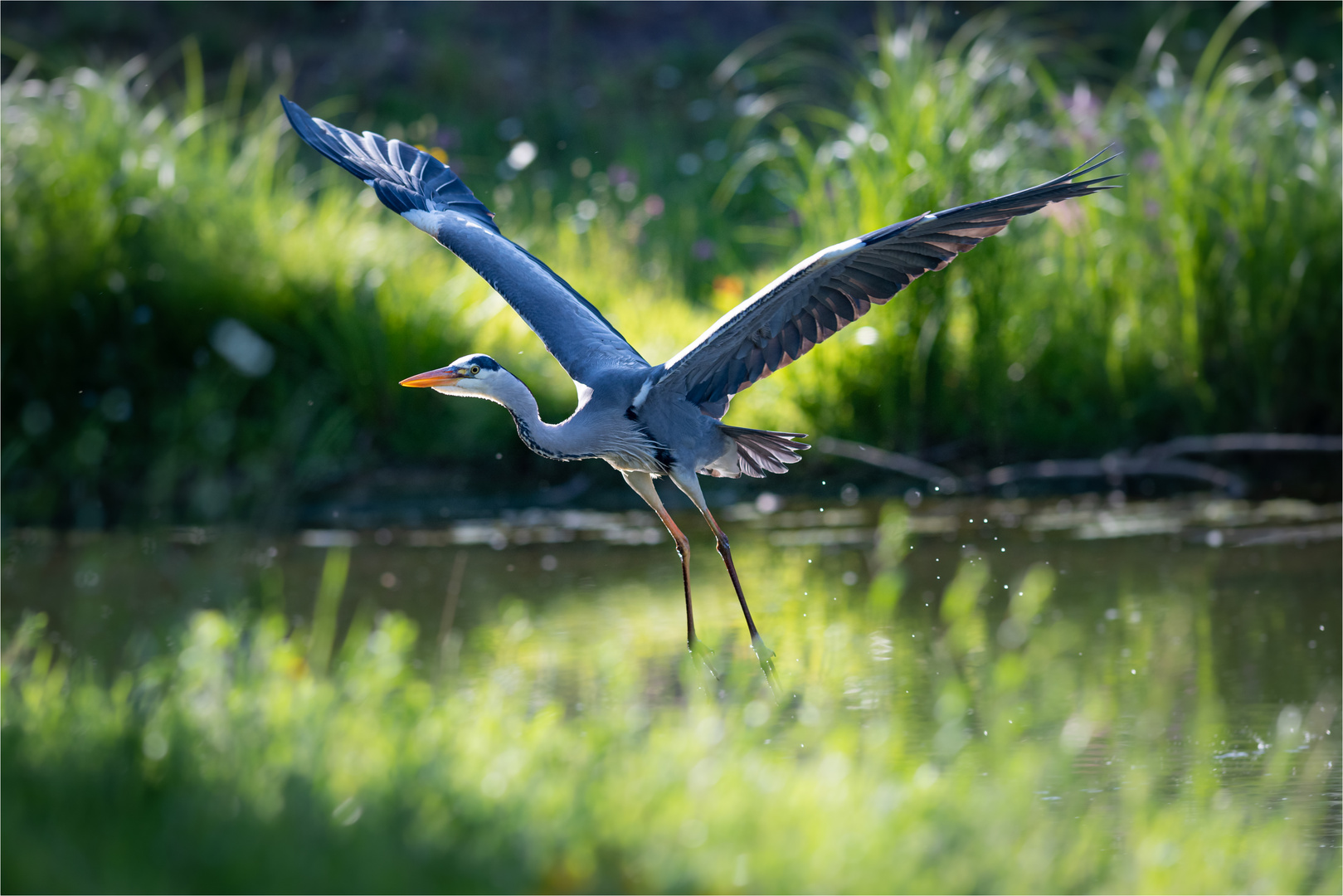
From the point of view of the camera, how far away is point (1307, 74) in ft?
24.5

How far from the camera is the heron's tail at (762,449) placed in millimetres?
4586

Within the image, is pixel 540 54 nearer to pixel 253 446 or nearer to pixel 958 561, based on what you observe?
pixel 253 446

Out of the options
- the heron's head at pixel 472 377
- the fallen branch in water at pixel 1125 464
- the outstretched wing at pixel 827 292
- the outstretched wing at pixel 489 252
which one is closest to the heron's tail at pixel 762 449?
the outstretched wing at pixel 827 292

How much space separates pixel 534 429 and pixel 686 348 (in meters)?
0.53

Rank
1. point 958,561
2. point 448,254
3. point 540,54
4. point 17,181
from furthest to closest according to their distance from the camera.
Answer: point 540,54 → point 448,254 → point 17,181 → point 958,561

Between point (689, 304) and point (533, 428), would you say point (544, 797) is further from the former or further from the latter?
point (689, 304)

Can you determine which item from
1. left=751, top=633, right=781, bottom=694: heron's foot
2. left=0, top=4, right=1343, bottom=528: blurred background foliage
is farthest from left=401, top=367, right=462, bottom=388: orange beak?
left=0, top=4, right=1343, bottom=528: blurred background foliage

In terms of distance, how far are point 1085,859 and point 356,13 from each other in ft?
51.5

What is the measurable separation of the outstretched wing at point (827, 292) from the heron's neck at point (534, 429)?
1.11ft

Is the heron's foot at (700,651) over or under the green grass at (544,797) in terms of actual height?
over

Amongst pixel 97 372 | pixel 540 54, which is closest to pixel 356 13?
pixel 540 54

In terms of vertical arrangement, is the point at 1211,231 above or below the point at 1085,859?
above

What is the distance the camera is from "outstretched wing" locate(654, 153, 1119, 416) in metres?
3.76

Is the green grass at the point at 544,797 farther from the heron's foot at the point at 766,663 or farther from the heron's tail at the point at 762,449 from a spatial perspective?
the heron's tail at the point at 762,449
